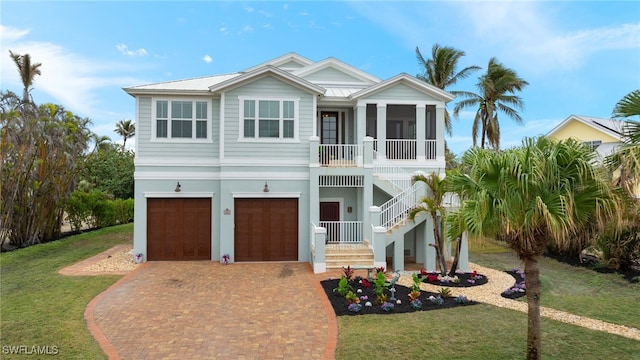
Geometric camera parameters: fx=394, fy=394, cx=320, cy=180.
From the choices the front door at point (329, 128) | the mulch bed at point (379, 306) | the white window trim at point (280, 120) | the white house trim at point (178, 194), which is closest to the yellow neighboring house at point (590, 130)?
the front door at point (329, 128)

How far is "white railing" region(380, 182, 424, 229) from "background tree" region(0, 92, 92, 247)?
14928mm

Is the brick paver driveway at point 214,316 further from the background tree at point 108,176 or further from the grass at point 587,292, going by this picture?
the background tree at point 108,176

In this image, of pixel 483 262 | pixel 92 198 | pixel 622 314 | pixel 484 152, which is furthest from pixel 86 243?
pixel 622 314

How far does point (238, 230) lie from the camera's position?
579 inches

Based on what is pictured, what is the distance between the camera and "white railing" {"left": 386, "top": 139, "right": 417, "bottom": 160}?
15930 millimetres

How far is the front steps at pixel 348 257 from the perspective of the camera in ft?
42.2

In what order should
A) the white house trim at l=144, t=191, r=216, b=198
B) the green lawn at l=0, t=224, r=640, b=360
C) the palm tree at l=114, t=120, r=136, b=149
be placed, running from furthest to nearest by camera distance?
the palm tree at l=114, t=120, r=136, b=149
the white house trim at l=144, t=191, r=216, b=198
the green lawn at l=0, t=224, r=640, b=360

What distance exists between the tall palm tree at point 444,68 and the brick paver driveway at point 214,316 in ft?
68.3

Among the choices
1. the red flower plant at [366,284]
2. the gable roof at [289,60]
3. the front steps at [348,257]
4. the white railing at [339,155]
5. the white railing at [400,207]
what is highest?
the gable roof at [289,60]

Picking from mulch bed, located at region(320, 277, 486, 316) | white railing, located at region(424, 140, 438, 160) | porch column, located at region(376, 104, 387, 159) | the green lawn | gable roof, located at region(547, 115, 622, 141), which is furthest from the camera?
gable roof, located at region(547, 115, 622, 141)

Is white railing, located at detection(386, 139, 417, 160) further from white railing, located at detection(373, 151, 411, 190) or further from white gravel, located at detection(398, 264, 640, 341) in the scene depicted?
white gravel, located at detection(398, 264, 640, 341)

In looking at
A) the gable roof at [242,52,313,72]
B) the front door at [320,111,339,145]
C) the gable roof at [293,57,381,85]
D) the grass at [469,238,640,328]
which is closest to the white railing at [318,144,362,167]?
the front door at [320,111,339,145]

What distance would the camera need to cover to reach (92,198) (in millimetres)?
23109

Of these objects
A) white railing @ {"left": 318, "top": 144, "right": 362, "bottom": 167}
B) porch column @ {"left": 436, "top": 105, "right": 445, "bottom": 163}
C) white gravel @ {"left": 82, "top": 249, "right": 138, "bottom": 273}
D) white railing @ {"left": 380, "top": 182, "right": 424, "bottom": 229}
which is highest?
porch column @ {"left": 436, "top": 105, "right": 445, "bottom": 163}
